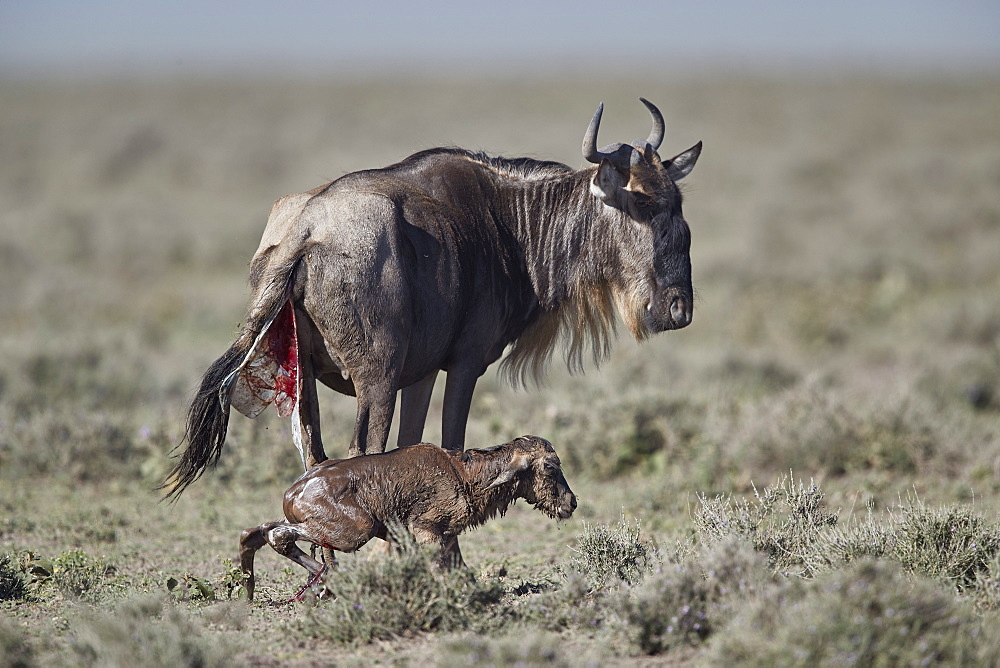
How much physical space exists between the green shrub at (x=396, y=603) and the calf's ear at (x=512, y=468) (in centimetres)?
56

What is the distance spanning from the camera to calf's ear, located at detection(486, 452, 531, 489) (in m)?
5.28

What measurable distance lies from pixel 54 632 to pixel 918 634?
3.87m

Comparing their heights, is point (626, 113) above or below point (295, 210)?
above

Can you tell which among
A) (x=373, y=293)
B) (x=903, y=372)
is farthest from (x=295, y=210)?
(x=903, y=372)

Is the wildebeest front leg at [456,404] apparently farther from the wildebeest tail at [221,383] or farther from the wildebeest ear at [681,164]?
the wildebeest ear at [681,164]

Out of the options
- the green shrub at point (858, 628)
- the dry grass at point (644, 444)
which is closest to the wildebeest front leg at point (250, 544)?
the dry grass at point (644, 444)

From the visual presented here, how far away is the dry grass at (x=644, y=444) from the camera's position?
180 inches

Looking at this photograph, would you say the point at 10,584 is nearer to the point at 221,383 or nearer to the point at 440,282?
the point at 221,383

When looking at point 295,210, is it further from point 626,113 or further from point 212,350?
point 626,113

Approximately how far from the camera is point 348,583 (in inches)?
192

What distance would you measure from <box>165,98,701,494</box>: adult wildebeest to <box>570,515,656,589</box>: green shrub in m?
0.94

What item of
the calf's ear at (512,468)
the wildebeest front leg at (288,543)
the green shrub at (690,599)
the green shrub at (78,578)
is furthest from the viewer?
the green shrub at (78,578)

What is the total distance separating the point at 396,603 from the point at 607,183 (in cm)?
274

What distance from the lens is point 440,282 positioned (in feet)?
18.3
